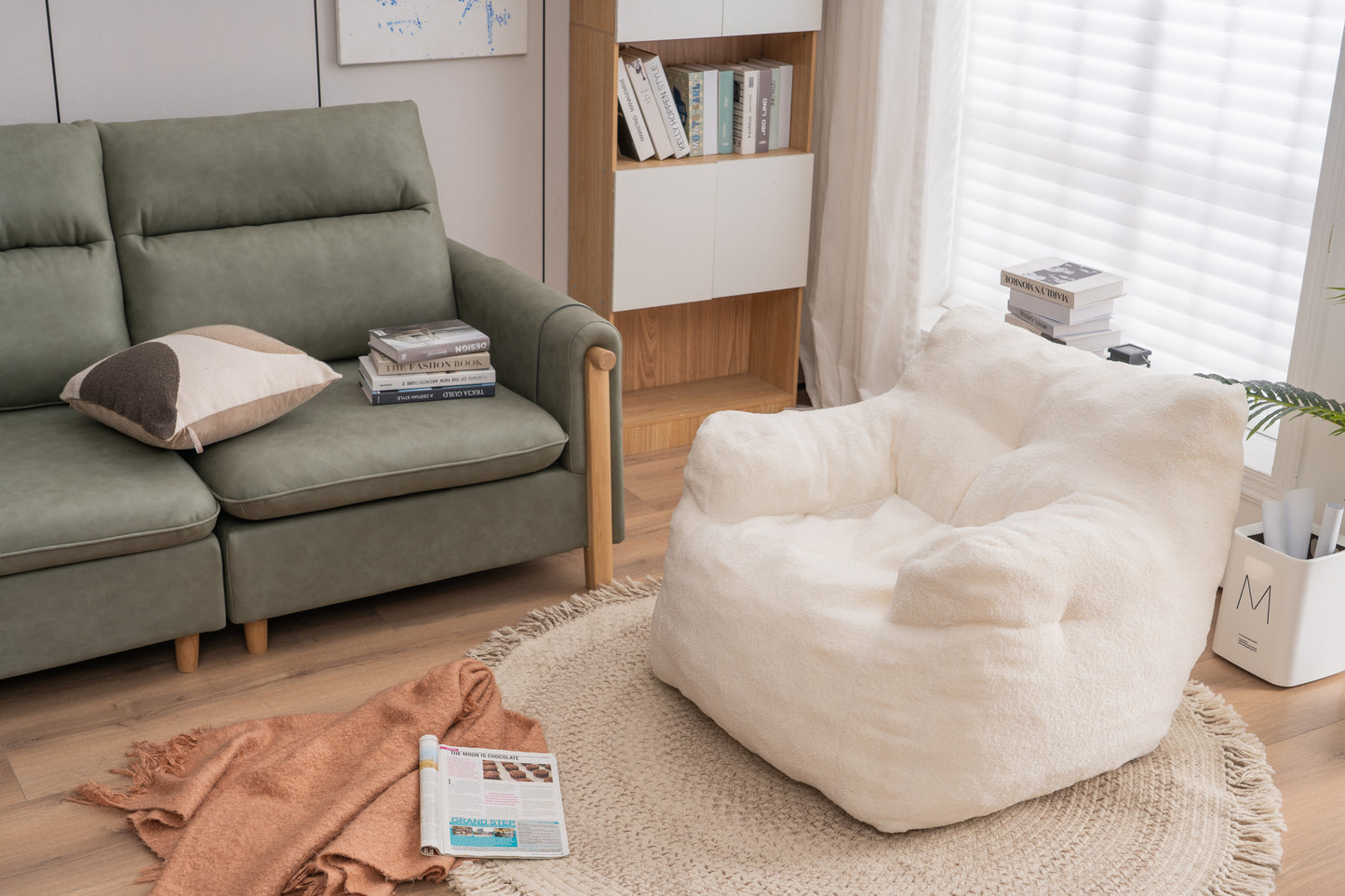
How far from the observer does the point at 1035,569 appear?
195 centimetres

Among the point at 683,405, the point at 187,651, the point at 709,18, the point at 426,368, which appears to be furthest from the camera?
the point at 683,405

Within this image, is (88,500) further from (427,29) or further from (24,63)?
(427,29)

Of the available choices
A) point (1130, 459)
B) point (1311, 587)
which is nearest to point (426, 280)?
point (1130, 459)

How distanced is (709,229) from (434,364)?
1097 mm

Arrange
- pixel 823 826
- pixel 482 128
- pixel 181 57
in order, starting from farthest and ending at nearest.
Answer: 1. pixel 482 128
2. pixel 181 57
3. pixel 823 826

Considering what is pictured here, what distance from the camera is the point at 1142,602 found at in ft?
6.81

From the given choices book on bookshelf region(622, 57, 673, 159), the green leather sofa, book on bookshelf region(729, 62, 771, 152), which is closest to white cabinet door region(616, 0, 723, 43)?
book on bookshelf region(622, 57, 673, 159)

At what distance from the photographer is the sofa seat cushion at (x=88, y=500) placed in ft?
7.32

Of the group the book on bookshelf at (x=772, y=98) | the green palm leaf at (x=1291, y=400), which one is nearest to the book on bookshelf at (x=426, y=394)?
the book on bookshelf at (x=772, y=98)

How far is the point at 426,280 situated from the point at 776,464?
1.10 metres

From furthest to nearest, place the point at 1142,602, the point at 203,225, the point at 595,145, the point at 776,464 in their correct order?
the point at 595,145 → the point at 203,225 → the point at 776,464 → the point at 1142,602

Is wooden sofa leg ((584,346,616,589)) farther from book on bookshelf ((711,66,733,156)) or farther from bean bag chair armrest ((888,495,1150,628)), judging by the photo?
book on bookshelf ((711,66,733,156))

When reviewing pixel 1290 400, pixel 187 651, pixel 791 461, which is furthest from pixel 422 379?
pixel 1290 400

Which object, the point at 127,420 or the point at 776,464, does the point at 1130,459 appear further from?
the point at 127,420
